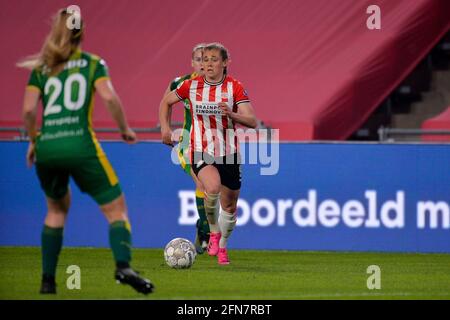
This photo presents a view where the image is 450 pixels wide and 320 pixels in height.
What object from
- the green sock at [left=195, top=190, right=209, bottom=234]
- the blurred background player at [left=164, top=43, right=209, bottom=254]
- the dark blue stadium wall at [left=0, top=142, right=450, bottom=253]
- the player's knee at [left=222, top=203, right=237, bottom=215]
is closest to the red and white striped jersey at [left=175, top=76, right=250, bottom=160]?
the player's knee at [left=222, top=203, right=237, bottom=215]

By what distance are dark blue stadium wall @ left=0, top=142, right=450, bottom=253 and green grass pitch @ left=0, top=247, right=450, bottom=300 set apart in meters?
0.28

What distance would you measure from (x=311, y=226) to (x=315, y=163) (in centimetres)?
71

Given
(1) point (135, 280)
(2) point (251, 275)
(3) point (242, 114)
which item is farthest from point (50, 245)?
(3) point (242, 114)

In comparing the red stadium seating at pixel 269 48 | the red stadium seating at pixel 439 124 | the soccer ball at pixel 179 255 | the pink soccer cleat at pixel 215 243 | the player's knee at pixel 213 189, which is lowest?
the soccer ball at pixel 179 255

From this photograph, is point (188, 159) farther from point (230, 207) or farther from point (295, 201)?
point (295, 201)

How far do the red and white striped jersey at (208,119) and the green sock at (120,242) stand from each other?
3581mm

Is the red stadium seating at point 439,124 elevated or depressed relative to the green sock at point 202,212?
elevated

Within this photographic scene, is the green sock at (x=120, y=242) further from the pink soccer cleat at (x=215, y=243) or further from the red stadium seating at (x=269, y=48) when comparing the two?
the red stadium seating at (x=269, y=48)

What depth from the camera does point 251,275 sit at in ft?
36.6

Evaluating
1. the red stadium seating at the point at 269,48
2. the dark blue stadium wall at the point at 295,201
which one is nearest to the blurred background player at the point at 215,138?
the dark blue stadium wall at the point at 295,201

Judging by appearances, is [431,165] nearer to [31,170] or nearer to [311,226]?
[311,226]

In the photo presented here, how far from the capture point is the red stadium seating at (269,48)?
58.9 ft

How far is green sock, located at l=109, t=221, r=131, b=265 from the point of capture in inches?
340

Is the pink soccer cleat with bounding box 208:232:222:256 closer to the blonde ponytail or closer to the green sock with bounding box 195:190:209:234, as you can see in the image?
the green sock with bounding box 195:190:209:234
